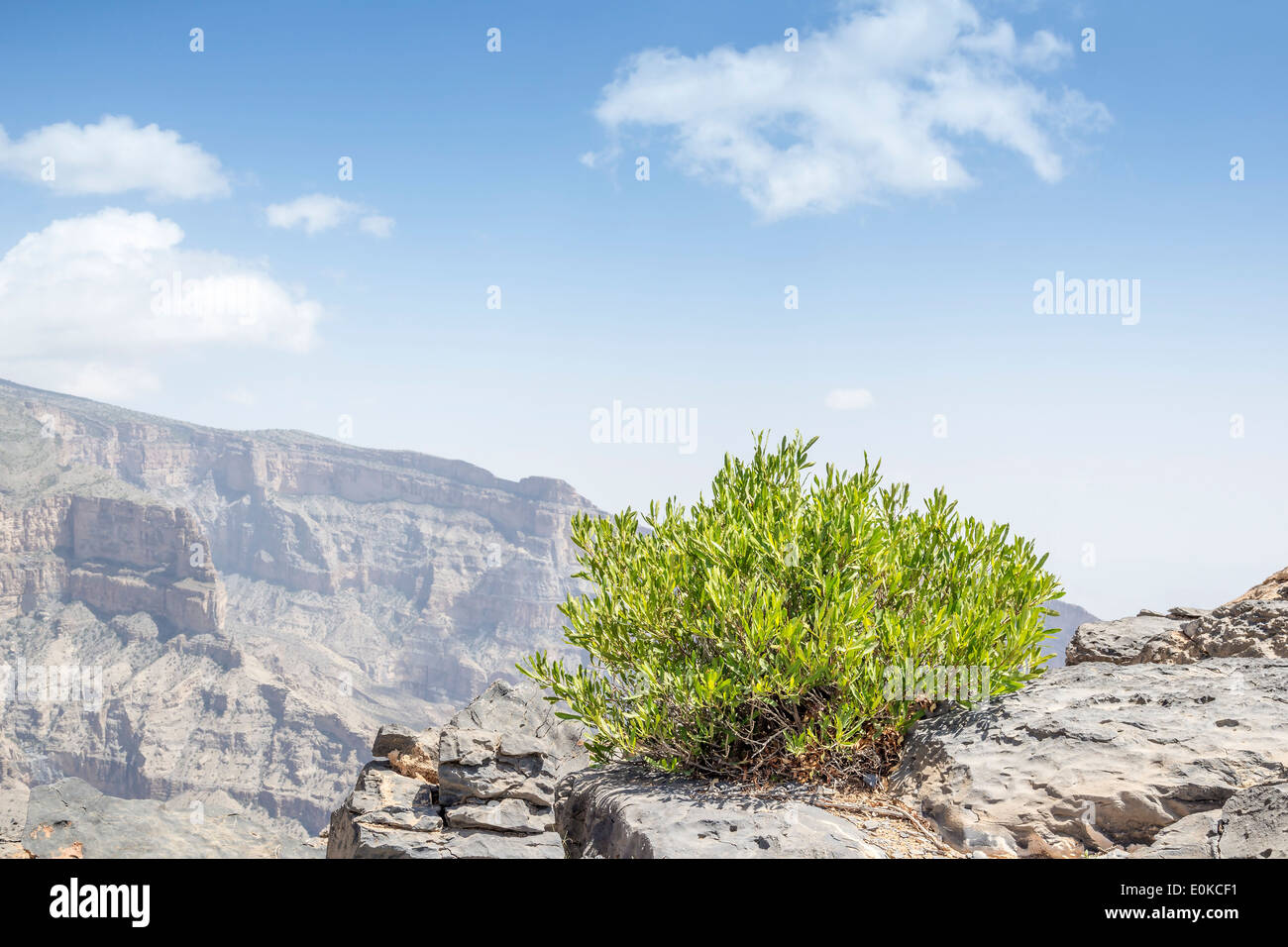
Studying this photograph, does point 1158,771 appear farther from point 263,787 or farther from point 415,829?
point 263,787

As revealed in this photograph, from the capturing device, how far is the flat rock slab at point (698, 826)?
16.8 feet

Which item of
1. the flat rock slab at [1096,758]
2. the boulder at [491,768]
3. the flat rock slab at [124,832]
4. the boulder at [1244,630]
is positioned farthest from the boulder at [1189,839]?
the flat rock slab at [124,832]

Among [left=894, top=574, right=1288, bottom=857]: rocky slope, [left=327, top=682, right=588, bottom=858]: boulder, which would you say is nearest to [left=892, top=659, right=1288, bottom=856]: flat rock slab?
[left=894, top=574, right=1288, bottom=857]: rocky slope

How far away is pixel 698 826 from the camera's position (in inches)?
216

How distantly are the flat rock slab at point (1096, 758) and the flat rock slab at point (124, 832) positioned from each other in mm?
8576

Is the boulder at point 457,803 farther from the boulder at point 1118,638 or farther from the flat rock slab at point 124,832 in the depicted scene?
the boulder at point 1118,638

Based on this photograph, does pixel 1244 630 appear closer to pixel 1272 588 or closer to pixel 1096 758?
pixel 1272 588

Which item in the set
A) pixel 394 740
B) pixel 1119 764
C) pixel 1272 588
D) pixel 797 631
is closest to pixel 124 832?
pixel 394 740

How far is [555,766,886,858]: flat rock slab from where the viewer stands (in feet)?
16.8

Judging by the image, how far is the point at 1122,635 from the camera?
8.50 meters

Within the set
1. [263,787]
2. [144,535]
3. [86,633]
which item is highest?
[144,535]

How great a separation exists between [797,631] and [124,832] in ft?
30.6
